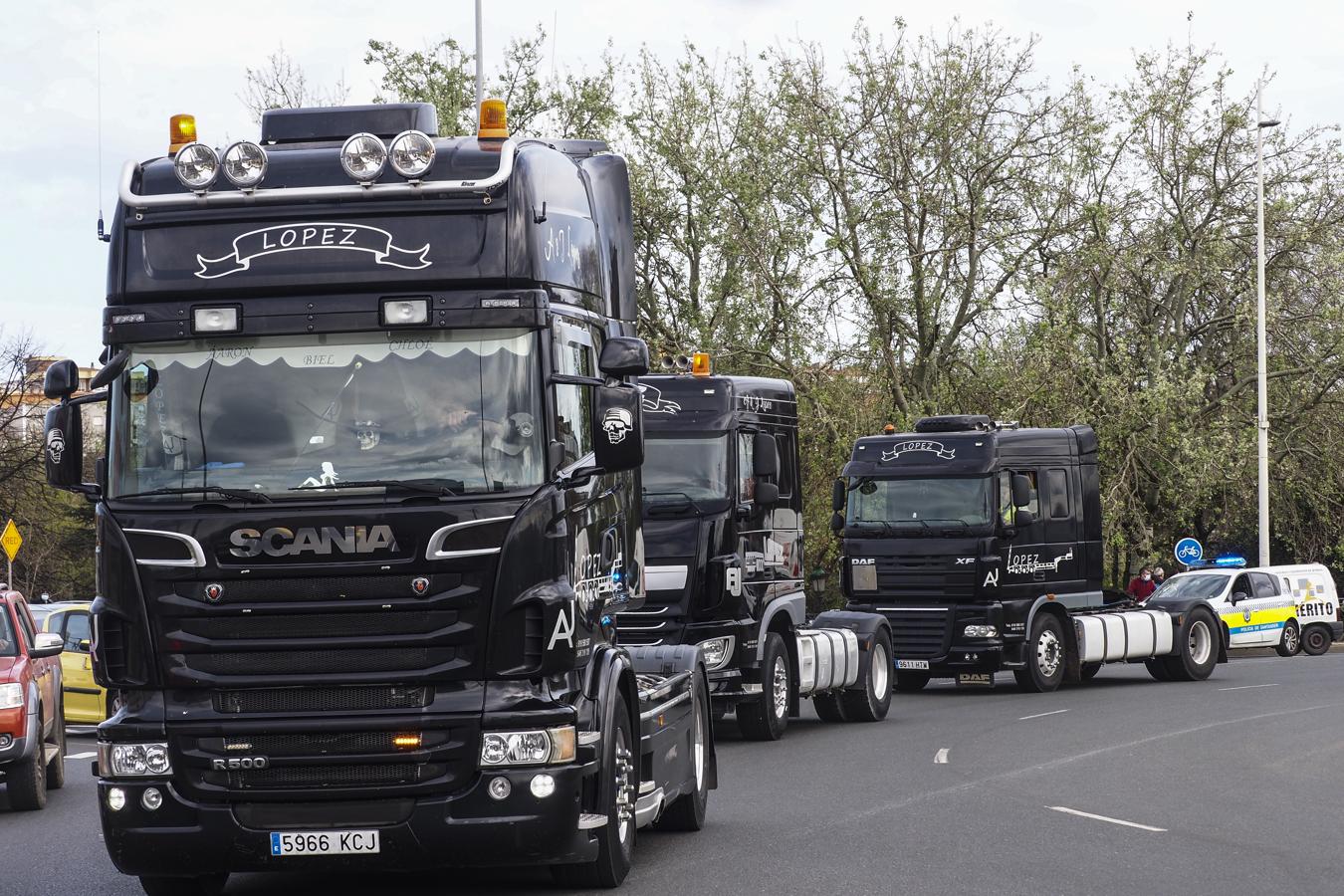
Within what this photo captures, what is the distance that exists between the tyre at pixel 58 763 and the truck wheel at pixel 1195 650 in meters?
17.8

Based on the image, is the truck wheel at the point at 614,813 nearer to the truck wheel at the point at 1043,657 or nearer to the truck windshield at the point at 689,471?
the truck windshield at the point at 689,471

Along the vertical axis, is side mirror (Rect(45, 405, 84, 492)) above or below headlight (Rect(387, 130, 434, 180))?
below

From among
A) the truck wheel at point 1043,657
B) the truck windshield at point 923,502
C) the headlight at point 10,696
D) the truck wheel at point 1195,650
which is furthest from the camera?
the truck wheel at point 1195,650

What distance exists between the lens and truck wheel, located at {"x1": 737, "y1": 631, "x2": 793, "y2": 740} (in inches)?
709

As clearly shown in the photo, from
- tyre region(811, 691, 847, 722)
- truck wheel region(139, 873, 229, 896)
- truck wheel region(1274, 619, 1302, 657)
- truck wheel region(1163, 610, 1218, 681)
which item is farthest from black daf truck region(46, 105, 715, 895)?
truck wheel region(1274, 619, 1302, 657)

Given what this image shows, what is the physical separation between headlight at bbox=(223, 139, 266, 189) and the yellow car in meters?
12.5

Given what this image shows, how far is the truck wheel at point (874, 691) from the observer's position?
818 inches

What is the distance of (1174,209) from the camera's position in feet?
137

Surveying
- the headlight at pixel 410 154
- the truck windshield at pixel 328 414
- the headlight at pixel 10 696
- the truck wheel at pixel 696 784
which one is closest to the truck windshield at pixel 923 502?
the truck wheel at pixel 696 784

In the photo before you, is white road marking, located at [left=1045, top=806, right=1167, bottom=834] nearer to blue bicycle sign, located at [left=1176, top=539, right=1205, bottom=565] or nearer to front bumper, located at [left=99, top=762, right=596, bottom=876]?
front bumper, located at [left=99, top=762, right=596, bottom=876]

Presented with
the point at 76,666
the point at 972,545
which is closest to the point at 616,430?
the point at 76,666

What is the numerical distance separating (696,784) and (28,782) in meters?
5.32

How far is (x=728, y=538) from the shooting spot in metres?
17.3

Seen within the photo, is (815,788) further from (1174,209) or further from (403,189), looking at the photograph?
(1174,209)
